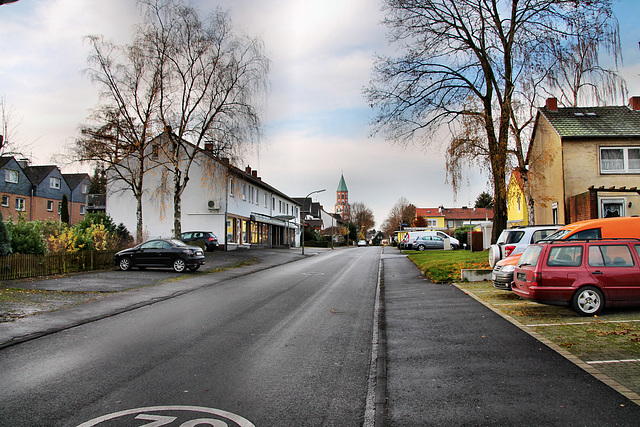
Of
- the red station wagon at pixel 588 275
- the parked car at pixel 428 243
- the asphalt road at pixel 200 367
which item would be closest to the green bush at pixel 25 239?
the asphalt road at pixel 200 367

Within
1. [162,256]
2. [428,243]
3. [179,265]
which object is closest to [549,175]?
[428,243]

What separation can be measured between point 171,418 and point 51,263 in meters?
17.3

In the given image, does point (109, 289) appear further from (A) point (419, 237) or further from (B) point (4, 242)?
(A) point (419, 237)

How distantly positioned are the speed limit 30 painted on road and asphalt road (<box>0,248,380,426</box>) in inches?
1.0

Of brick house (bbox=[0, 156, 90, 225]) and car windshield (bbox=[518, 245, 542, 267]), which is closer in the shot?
car windshield (bbox=[518, 245, 542, 267])

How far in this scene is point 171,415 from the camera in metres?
4.63

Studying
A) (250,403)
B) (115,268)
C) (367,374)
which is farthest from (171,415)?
(115,268)

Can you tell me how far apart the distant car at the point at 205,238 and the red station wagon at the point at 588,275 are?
95.0 ft

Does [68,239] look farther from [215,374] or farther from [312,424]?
[312,424]

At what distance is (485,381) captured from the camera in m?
5.64

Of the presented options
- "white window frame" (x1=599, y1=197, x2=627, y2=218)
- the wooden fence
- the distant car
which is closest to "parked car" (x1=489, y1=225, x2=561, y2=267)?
"white window frame" (x1=599, y1=197, x2=627, y2=218)

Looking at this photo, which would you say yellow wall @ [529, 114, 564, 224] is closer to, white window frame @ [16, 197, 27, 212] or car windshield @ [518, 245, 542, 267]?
car windshield @ [518, 245, 542, 267]

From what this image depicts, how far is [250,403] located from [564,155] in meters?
24.7

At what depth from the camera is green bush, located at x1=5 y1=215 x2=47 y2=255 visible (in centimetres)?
1884
